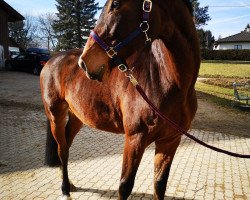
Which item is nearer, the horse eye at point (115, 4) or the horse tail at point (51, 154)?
the horse eye at point (115, 4)

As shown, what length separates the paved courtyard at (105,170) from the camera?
4.53 m

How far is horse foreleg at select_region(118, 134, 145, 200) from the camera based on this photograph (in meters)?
2.77

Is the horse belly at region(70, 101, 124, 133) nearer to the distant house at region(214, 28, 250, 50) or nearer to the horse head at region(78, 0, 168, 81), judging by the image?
the horse head at region(78, 0, 168, 81)

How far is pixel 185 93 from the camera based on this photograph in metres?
2.71

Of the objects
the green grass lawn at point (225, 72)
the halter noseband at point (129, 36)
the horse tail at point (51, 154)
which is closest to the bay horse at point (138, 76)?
the halter noseband at point (129, 36)

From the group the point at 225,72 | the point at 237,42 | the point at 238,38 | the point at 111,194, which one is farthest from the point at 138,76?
the point at 238,38

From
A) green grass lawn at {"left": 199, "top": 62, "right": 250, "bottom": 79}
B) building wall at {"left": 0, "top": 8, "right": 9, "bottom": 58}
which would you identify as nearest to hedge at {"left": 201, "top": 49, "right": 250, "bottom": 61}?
green grass lawn at {"left": 199, "top": 62, "right": 250, "bottom": 79}

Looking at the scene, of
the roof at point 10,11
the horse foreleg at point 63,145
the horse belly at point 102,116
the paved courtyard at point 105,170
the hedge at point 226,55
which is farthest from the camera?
the hedge at point 226,55

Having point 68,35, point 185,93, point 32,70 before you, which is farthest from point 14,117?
point 68,35

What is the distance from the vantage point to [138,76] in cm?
288

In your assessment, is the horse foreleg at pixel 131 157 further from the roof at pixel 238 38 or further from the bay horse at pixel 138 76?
the roof at pixel 238 38

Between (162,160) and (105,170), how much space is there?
2302mm

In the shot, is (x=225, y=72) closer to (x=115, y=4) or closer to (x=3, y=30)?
(x=3, y=30)

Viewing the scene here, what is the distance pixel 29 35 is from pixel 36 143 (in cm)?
9028
